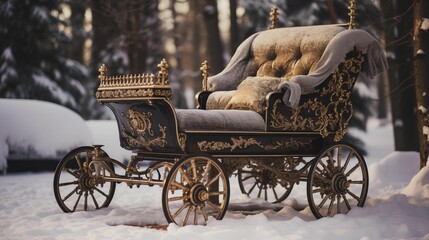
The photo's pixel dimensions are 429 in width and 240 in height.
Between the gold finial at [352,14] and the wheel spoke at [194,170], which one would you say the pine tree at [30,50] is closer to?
the gold finial at [352,14]

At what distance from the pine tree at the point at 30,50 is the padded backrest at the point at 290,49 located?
10.8 meters

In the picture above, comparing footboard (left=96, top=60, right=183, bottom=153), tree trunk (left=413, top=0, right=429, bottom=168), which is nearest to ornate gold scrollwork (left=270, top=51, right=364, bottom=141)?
footboard (left=96, top=60, right=183, bottom=153)

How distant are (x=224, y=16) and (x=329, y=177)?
21.4 m

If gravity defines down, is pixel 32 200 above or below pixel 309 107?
below

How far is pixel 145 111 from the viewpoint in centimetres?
707

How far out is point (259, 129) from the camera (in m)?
7.47

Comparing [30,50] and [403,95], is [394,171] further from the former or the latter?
[30,50]

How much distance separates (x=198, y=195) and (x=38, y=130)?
6.71 meters

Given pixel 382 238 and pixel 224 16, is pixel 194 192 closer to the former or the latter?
pixel 382 238

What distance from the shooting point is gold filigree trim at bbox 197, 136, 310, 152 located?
706 cm

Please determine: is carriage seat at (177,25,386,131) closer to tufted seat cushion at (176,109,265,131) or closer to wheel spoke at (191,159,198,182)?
tufted seat cushion at (176,109,265,131)

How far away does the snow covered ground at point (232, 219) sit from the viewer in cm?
646

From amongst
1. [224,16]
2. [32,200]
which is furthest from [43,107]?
[224,16]

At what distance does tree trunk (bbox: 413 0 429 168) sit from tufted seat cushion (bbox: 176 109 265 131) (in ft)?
9.97
